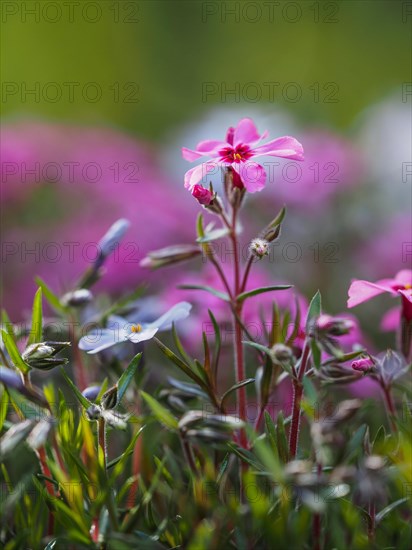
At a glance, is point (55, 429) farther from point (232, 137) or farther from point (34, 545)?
point (232, 137)

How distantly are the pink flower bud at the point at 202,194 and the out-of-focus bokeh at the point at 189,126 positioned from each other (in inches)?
15.2

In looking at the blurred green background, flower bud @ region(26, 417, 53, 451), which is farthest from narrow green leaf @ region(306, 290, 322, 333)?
the blurred green background

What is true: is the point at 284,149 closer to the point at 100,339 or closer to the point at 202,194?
the point at 202,194

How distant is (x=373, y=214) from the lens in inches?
66.4

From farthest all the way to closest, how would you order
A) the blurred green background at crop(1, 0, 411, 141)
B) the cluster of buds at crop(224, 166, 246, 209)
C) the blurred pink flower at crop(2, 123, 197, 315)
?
the blurred green background at crop(1, 0, 411, 141), the blurred pink flower at crop(2, 123, 197, 315), the cluster of buds at crop(224, 166, 246, 209)

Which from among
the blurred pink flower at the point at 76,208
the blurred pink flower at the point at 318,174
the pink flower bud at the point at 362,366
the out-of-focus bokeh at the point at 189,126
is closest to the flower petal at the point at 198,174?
the pink flower bud at the point at 362,366

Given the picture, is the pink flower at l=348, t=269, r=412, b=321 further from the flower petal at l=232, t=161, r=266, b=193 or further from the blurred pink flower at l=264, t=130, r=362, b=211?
the blurred pink flower at l=264, t=130, r=362, b=211

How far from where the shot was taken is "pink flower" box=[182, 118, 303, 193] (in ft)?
2.16

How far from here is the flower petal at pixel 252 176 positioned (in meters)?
0.66

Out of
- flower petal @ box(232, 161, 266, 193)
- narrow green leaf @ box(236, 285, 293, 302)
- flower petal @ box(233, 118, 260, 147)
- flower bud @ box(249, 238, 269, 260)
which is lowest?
narrow green leaf @ box(236, 285, 293, 302)

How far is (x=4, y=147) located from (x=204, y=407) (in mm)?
1170

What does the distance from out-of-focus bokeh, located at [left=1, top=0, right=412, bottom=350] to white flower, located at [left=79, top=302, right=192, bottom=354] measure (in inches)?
11.6

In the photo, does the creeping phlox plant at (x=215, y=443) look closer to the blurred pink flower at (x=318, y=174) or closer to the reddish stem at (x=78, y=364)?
the reddish stem at (x=78, y=364)

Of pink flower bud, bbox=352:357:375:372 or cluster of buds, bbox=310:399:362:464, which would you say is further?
pink flower bud, bbox=352:357:375:372
